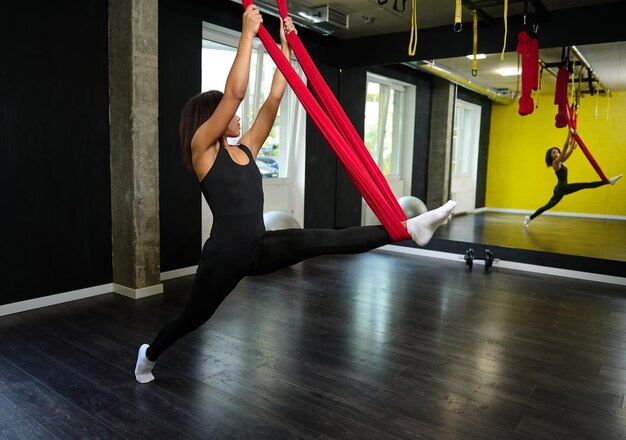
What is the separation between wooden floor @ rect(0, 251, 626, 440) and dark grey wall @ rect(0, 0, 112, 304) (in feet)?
1.09

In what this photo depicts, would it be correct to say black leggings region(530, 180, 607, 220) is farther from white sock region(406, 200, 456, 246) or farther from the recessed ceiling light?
white sock region(406, 200, 456, 246)

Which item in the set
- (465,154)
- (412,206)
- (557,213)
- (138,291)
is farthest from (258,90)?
(557,213)

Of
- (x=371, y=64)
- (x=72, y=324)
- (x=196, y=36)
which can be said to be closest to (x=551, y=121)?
(x=371, y=64)

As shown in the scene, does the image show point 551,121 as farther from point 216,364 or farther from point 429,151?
point 216,364

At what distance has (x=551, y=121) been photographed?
5.34 meters

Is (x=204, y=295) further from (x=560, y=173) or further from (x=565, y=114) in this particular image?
(x=560, y=173)

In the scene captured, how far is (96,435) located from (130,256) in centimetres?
213

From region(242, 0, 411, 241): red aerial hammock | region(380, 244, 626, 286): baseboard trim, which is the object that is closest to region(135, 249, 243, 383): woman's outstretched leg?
region(242, 0, 411, 241): red aerial hammock

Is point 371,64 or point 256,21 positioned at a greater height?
point 371,64

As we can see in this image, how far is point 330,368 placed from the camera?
2.77m

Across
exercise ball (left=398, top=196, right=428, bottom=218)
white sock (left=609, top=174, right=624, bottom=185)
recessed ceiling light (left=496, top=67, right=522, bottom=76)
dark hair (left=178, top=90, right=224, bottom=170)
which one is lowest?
exercise ball (left=398, top=196, right=428, bottom=218)

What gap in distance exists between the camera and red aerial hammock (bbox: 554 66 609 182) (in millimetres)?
4816

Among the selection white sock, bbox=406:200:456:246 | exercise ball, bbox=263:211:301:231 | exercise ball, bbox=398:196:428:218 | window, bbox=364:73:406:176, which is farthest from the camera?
window, bbox=364:73:406:176

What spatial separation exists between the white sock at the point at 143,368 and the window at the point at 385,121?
15.1ft
